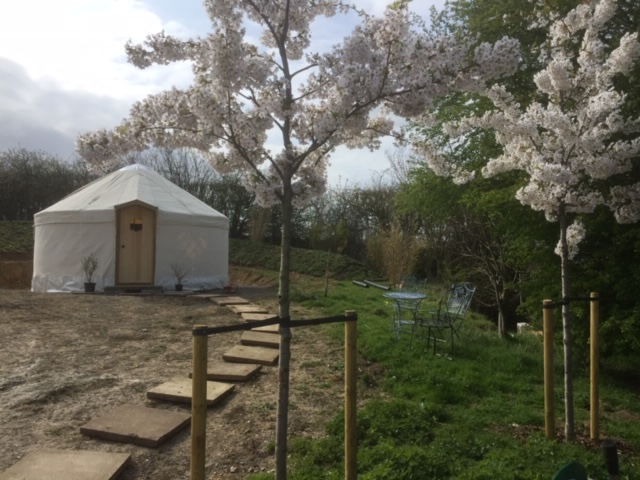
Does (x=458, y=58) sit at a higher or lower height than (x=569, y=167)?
higher

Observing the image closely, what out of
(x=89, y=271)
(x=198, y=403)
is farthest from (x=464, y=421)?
(x=89, y=271)

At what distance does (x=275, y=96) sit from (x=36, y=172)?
72.3 feet

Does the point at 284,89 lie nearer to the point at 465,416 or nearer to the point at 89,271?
the point at 465,416

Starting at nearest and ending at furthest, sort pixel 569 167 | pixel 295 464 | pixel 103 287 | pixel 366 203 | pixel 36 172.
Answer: pixel 295 464 < pixel 569 167 < pixel 103 287 < pixel 366 203 < pixel 36 172

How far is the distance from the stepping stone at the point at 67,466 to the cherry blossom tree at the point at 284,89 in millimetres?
1098

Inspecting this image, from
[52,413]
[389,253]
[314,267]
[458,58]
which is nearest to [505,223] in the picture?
[458,58]

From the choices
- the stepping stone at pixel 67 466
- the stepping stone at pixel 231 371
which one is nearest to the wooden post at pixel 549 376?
the stepping stone at pixel 231 371

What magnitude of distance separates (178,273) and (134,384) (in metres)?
7.86

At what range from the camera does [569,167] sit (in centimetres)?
364

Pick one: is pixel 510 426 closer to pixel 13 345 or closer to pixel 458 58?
pixel 458 58

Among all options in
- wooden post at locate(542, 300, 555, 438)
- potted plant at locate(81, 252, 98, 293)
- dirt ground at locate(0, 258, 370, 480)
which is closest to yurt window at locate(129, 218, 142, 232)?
potted plant at locate(81, 252, 98, 293)

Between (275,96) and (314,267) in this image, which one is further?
(314,267)

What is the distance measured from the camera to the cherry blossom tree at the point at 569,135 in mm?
3424

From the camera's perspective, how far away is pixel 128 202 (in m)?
12.0
